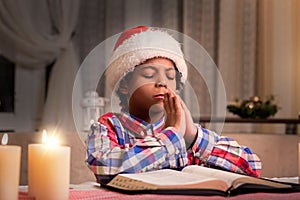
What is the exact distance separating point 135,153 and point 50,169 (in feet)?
0.74

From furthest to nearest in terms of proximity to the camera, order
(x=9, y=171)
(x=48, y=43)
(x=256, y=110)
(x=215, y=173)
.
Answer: (x=48, y=43), (x=256, y=110), (x=215, y=173), (x=9, y=171)

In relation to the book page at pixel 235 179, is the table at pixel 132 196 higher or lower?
lower

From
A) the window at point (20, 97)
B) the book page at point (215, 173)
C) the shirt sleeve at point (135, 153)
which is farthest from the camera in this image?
the window at point (20, 97)

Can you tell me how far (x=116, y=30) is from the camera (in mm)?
2568

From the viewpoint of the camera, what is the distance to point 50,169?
0.56 metres

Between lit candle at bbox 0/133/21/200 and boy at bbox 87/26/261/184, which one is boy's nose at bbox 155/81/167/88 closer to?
boy at bbox 87/26/261/184

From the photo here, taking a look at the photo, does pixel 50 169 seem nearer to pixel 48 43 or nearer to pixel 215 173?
pixel 215 173

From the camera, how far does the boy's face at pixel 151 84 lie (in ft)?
2.81

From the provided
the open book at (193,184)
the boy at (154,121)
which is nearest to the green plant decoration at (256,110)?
the boy at (154,121)

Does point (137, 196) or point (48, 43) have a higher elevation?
point (48, 43)

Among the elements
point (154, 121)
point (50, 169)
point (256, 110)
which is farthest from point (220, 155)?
point (256, 110)

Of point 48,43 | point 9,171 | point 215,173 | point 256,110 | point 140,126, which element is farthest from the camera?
point 48,43

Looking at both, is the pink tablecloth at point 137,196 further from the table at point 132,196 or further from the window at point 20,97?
the window at point 20,97

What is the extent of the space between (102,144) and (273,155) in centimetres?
118
